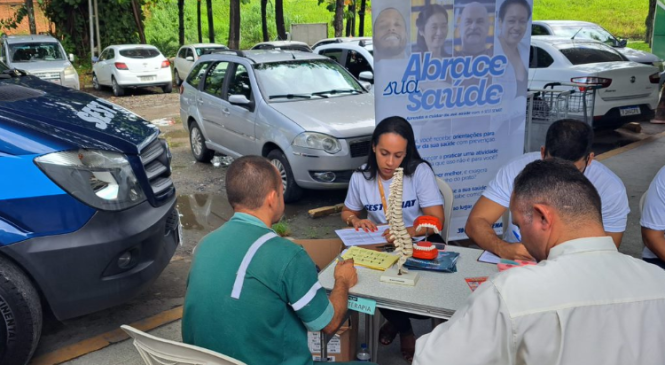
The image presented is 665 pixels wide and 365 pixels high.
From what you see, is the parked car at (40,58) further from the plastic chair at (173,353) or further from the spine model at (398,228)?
the plastic chair at (173,353)

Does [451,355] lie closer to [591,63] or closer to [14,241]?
[14,241]

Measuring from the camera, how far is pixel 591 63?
1016 cm

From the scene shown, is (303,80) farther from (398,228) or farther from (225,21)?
(225,21)

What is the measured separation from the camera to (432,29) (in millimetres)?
4930

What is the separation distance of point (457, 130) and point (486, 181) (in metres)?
0.58

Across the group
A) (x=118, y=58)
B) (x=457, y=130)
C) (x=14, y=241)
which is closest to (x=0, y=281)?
(x=14, y=241)

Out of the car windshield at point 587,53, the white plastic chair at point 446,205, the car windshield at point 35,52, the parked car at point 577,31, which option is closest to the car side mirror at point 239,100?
the white plastic chair at point 446,205

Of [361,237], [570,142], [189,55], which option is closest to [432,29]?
[570,142]

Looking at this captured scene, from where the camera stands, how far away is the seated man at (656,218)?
338 cm

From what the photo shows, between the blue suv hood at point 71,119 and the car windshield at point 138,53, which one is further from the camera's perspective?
the car windshield at point 138,53

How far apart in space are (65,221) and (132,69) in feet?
52.1

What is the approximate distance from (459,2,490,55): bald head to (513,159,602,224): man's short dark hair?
3.20 meters

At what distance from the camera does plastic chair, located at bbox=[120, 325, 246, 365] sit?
2.13m

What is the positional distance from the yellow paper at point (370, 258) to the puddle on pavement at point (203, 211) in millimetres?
3681
